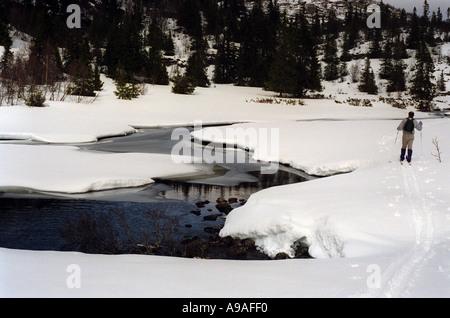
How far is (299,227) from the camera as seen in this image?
7648mm

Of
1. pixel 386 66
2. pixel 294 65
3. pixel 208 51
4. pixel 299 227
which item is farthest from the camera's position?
pixel 208 51

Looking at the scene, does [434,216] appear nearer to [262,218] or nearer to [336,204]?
[336,204]

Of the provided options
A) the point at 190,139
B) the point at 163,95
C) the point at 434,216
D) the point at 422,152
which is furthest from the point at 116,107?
the point at 434,216

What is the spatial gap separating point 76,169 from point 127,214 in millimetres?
4418

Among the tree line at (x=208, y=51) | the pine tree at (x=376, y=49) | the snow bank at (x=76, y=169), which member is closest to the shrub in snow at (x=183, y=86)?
the tree line at (x=208, y=51)

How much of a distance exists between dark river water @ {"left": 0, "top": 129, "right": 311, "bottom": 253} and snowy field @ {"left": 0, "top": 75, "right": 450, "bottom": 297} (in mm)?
775

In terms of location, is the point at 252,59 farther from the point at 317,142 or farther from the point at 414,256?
the point at 414,256

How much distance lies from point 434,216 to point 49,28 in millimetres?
52142

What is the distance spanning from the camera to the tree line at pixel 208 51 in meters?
39.8

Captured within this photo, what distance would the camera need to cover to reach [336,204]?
8.22m

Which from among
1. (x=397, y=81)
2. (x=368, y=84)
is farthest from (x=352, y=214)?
(x=397, y=81)

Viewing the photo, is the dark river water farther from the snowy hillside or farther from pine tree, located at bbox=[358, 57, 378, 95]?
pine tree, located at bbox=[358, 57, 378, 95]

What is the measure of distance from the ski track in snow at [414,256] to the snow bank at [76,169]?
750 cm
